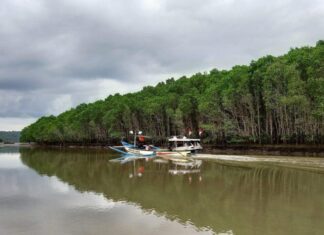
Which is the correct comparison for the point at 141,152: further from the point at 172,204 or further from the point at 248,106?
the point at 172,204

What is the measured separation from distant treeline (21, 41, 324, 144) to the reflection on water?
2323 centimetres

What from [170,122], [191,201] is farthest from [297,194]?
[170,122]

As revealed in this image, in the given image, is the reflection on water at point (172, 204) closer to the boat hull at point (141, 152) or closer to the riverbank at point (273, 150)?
the riverbank at point (273, 150)

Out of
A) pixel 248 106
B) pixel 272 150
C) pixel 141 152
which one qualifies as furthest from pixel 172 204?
pixel 248 106

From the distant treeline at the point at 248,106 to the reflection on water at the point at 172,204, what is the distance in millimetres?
23230

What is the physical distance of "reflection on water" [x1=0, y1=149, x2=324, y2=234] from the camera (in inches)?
440

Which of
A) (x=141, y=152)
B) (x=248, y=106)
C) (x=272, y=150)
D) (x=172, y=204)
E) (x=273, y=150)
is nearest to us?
(x=172, y=204)

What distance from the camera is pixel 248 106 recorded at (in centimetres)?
5538

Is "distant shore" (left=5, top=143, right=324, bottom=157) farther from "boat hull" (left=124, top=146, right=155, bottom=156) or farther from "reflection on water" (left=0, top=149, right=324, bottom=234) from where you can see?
"reflection on water" (left=0, top=149, right=324, bottom=234)

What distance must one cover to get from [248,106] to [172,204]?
4317 centimetres

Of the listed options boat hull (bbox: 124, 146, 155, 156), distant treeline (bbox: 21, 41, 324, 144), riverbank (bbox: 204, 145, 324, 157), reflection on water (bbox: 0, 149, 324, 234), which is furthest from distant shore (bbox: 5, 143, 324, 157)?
reflection on water (bbox: 0, 149, 324, 234)

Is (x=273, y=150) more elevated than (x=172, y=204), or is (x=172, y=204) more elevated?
(x=273, y=150)

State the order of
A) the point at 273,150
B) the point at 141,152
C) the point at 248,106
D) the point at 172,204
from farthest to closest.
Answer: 1. the point at 248,106
2. the point at 141,152
3. the point at 273,150
4. the point at 172,204

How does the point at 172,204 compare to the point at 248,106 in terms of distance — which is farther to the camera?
the point at 248,106
